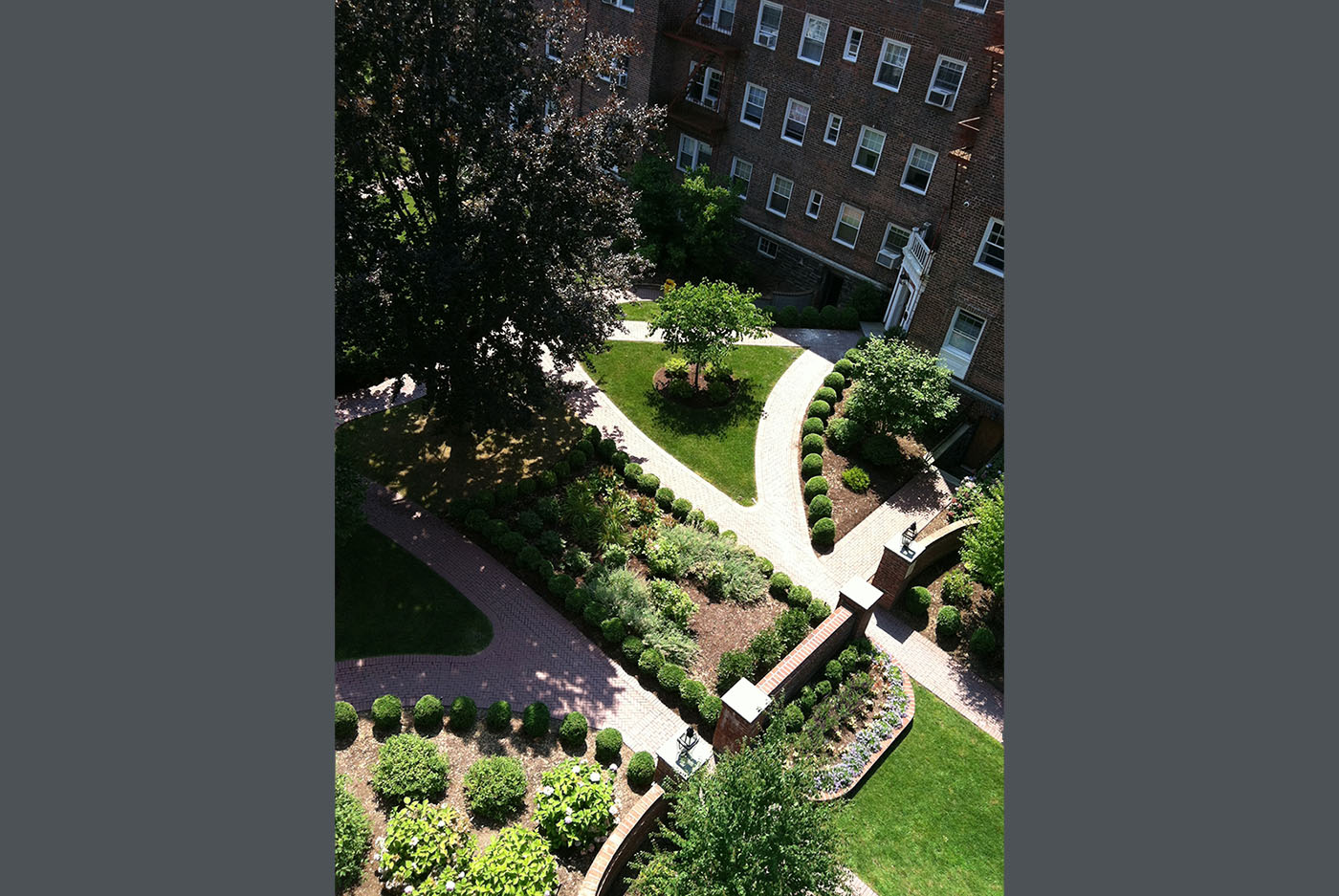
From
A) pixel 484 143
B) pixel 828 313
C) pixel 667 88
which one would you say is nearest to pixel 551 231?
pixel 484 143

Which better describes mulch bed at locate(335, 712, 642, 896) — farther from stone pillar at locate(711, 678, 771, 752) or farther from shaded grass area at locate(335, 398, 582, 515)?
shaded grass area at locate(335, 398, 582, 515)

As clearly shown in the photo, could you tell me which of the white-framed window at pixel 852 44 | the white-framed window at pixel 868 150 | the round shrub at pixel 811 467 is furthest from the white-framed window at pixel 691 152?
the round shrub at pixel 811 467

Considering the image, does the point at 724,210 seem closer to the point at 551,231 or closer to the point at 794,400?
the point at 794,400

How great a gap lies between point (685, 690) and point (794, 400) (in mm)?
13856

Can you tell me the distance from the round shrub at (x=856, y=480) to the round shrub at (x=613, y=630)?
9595 mm

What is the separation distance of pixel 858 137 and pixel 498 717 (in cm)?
2613

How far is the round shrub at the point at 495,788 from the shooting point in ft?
54.8

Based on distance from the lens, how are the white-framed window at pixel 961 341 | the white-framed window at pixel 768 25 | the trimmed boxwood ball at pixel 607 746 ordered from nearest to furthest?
the trimmed boxwood ball at pixel 607 746 < the white-framed window at pixel 961 341 < the white-framed window at pixel 768 25

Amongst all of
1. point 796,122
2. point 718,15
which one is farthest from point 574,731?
point 718,15

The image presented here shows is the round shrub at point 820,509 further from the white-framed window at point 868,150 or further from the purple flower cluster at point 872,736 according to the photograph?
the white-framed window at point 868,150

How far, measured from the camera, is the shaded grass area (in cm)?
2492

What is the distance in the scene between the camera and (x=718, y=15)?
34.7 metres

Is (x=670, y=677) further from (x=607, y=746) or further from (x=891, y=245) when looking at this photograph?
(x=891, y=245)

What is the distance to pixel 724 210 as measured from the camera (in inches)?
1389
